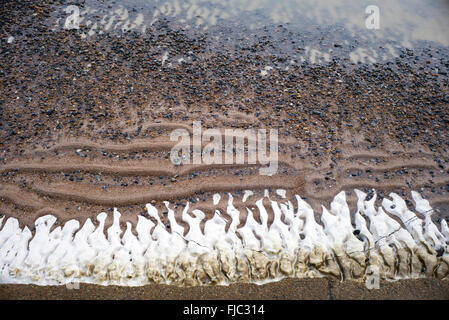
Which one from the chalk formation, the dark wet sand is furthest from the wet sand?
the chalk formation

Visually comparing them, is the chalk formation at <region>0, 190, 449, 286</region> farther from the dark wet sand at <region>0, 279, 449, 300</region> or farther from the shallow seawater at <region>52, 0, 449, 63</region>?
the shallow seawater at <region>52, 0, 449, 63</region>

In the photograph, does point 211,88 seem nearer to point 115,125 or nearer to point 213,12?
point 115,125

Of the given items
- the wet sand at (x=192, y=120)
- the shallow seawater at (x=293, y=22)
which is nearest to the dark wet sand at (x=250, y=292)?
the wet sand at (x=192, y=120)

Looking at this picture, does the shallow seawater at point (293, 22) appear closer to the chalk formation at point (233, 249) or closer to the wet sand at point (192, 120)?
the wet sand at point (192, 120)

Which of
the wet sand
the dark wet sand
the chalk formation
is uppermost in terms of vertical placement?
the wet sand

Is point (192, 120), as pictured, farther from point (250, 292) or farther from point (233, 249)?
point (250, 292)

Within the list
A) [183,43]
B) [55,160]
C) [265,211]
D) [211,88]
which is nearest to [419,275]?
[265,211]
